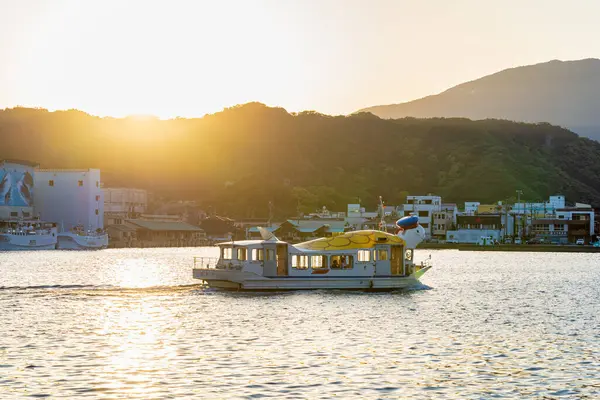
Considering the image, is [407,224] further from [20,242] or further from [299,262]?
[20,242]

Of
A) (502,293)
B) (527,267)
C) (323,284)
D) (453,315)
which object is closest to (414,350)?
(453,315)

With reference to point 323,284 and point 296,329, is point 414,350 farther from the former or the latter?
point 323,284

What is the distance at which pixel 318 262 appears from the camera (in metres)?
75.2

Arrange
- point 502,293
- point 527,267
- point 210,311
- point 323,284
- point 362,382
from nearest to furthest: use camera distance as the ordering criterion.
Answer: point 362,382, point 210,311, point 323,284, point 502,293, point 527,267

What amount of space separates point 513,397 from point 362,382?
247 inches

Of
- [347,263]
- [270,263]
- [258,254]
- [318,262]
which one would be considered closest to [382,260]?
[347,263]

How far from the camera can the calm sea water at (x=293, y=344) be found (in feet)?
110

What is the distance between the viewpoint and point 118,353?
134 ft

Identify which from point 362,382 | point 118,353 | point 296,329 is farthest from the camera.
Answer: point 296,329

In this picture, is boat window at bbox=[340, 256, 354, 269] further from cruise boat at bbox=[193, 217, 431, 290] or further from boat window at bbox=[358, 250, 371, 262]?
boat window at bbox=[358, 250, 371, 262]

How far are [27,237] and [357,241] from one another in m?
128

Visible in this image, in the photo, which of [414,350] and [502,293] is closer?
[414,350]

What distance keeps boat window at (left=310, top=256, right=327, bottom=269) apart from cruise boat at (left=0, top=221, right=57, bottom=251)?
124915mm

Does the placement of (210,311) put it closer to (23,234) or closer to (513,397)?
(513,397)
